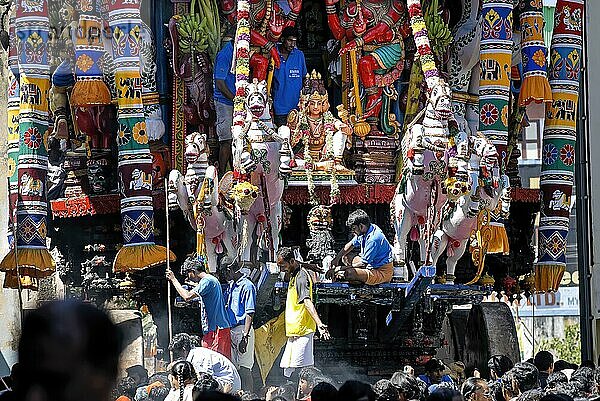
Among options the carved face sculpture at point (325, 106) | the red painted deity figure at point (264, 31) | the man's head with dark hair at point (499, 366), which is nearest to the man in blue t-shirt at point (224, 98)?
the red painted deity figure at point (264, 31)

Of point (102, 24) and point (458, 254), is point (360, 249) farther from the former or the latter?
point (102, 24)

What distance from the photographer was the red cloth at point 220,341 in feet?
51.7

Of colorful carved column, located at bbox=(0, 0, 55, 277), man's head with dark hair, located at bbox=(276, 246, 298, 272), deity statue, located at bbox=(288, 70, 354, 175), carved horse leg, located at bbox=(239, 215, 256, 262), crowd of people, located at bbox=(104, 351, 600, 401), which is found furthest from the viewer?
deity statue, located at bbox=(288, 70, 354, 175)

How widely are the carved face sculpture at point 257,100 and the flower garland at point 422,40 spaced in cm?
219

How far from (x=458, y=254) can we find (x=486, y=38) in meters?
3.26

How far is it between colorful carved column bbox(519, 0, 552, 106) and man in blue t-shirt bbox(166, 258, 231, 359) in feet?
20.6

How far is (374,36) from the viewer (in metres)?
19.1

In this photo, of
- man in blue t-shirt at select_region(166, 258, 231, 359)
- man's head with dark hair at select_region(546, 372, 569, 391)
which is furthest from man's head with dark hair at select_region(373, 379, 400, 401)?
man in blue t-shirt at select_region(166, 258, 231, 359)

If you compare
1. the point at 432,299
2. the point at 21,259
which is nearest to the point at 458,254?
the point at 432,299

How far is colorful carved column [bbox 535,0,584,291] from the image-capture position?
2030 centimetres

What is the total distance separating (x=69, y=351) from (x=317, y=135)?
15.3 m

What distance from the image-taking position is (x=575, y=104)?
20.4 metres

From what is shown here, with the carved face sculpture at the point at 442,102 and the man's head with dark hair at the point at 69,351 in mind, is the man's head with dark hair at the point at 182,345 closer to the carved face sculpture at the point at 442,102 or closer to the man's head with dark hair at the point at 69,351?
the carved face sculpture at the point at 442,102

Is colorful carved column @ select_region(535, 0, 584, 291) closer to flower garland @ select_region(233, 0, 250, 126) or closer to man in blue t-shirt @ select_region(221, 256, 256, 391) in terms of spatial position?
flower garland @ select_region(233, 0, 250, 126)
